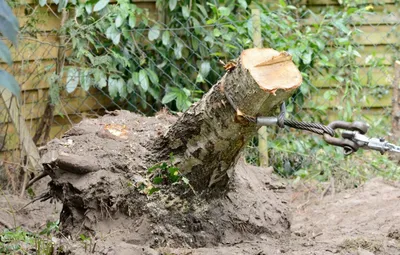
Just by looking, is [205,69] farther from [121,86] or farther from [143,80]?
[121,86]

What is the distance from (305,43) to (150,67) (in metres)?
1.37

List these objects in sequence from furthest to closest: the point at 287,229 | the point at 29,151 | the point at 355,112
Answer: the point at 355,112
the point at 29,151
the point at 287,229

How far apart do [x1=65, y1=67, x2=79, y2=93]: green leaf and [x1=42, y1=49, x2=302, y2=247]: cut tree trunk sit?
1.52 m

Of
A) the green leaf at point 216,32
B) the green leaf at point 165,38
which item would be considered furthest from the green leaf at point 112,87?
the green leaf at point 216,32

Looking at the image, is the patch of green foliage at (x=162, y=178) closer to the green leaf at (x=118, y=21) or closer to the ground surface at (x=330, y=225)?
the ground surface at (x=330, y=225)

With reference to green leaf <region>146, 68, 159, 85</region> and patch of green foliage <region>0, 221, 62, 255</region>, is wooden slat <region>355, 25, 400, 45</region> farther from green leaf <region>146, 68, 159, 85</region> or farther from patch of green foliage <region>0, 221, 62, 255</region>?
patch of green foliage <region>0, 221, 62, 255</region>

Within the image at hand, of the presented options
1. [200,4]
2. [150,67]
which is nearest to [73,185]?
[150,67]

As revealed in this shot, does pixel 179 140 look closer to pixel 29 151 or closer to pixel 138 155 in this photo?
pixel 138 155

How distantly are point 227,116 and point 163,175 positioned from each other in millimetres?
555

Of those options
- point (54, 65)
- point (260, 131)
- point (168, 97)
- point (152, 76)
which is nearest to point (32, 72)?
point (54, 65)

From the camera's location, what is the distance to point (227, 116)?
3.39 metres

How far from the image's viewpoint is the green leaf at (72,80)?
5406 millimetres

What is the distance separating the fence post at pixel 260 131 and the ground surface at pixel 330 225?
455 millimetres

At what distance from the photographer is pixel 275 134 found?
6.16 metres
